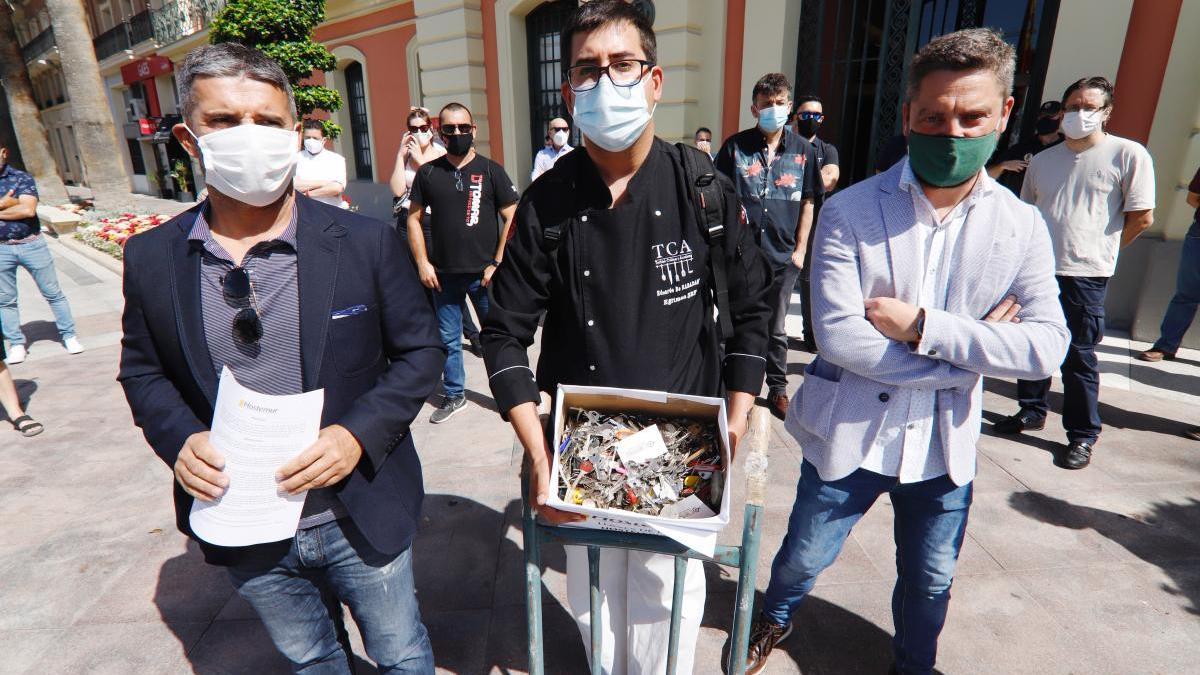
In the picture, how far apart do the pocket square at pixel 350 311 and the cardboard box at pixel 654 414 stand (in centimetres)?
58

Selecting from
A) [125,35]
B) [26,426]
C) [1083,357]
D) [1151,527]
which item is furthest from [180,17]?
[1151,527]

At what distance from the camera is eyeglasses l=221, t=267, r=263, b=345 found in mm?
1521

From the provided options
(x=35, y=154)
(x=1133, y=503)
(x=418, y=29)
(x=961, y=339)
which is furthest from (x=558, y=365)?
(x=35, y=154)

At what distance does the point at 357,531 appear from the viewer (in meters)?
1.65

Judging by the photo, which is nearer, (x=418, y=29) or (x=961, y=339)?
(x=961, y=339)

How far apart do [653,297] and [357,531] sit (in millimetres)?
1057

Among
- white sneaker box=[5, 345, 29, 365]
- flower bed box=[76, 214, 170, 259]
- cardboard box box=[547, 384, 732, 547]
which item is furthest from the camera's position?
flower bed box=[76, 214, 170, 259]

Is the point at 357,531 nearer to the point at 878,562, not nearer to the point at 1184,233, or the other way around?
the point at 878,562

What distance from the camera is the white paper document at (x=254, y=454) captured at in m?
1.39

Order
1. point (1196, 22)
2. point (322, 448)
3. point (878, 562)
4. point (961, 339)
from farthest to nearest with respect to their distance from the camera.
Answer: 1. point (1196, 22)
2. point (878, 562)
3. point (961, 339)
4. point (322, 448)

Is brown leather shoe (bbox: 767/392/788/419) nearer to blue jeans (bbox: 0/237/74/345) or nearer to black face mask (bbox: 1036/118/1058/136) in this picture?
black face mask (bbox: 1036/118/1058/136)

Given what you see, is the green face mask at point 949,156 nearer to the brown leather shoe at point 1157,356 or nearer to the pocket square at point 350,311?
the pocket square at point 350,311

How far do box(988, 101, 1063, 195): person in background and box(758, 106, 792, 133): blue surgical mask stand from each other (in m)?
2.35

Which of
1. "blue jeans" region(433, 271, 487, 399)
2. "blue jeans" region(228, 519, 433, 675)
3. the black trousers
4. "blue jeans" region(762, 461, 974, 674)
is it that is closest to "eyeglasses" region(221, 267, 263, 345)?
"blue jeans" region(228, 519, 433, 675)
